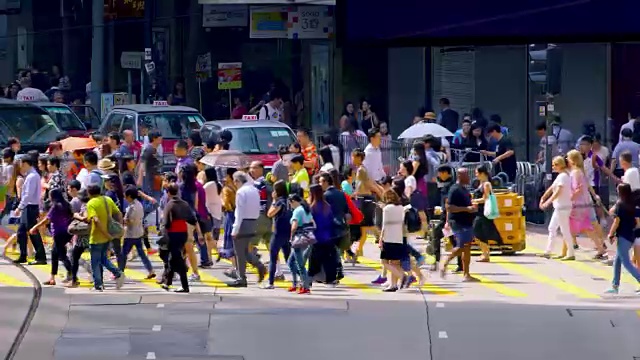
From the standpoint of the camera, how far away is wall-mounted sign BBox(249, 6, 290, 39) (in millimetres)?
38406

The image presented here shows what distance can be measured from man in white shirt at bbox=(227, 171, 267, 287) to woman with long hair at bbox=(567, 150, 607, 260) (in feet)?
16.8

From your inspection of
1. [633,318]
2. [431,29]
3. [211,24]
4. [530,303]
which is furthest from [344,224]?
[211,24]

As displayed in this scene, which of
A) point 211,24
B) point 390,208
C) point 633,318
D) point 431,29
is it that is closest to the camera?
point 633,318

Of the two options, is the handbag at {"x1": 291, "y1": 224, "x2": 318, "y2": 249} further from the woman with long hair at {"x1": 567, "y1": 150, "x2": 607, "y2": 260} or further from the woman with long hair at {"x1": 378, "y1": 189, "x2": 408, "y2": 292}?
the woman with long hair at {"x1": 567, "y1": 150, "x2": 607, "y2": 260}

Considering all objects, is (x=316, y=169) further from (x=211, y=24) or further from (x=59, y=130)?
(x=211, y=24)

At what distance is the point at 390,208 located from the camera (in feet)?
65.8

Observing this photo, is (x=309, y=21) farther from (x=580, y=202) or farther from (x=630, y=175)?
(x=630, y=175)

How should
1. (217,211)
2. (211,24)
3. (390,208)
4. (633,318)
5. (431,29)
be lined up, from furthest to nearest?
(211,24)
(431,29)
(217,211)
(390,208)
(633,318)

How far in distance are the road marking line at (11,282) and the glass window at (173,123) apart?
A: 30.5 feet

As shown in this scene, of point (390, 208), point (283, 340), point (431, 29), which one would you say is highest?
point (431, 29)

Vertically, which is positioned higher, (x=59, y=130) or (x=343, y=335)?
(x=59, y=130)

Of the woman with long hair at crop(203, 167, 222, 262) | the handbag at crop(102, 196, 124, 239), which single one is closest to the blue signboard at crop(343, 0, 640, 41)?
the woman with long hair at crop(203, 167, 222, 262)

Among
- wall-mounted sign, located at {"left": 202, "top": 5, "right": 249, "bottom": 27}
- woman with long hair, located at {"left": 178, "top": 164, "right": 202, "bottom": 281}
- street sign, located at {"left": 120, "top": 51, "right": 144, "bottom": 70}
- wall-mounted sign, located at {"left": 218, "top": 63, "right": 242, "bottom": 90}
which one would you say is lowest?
woman with long hair, located at {"left": 178, "top": 164, "right": 202, "bottom": 281}

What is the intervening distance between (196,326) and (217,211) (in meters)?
4.50
